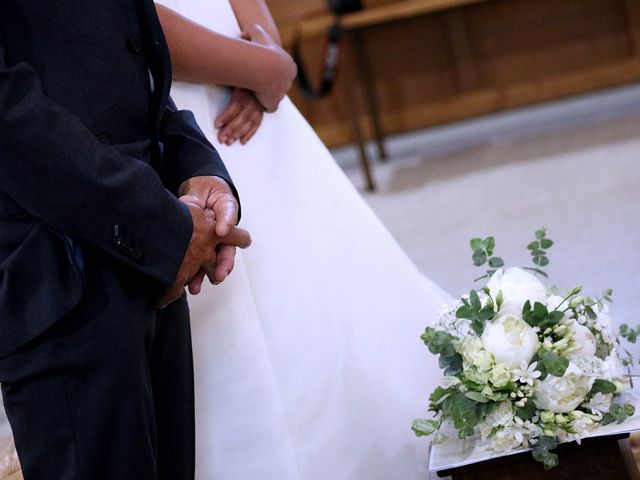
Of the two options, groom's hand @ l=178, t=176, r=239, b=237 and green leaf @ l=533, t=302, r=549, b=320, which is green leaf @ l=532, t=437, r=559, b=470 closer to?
green leaf @ l=533, t=302, r=549, b=320

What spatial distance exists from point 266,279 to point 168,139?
36 cm

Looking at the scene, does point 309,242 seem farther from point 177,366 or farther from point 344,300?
point 177,366

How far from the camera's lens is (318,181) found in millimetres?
1869

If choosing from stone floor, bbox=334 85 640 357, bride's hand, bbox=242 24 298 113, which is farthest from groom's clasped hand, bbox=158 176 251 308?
stone floor, bbox=334 85 640 357

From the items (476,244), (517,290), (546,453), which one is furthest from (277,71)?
(546,453)

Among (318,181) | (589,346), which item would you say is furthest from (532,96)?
(589,346)

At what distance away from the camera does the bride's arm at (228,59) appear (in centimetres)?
155

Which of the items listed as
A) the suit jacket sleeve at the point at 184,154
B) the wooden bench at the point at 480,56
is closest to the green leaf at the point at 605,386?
the suit jacket sleeve at the point at 184,154

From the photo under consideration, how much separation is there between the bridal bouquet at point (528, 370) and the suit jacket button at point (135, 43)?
58cm

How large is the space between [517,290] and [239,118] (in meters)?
0.61

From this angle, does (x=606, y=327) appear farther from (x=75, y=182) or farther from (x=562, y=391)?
(x=75, y=182)

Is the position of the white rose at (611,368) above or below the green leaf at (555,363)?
below

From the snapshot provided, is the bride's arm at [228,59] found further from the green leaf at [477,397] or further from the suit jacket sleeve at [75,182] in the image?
the green leaf at [477,397]

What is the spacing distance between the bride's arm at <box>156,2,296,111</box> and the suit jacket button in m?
0.21
